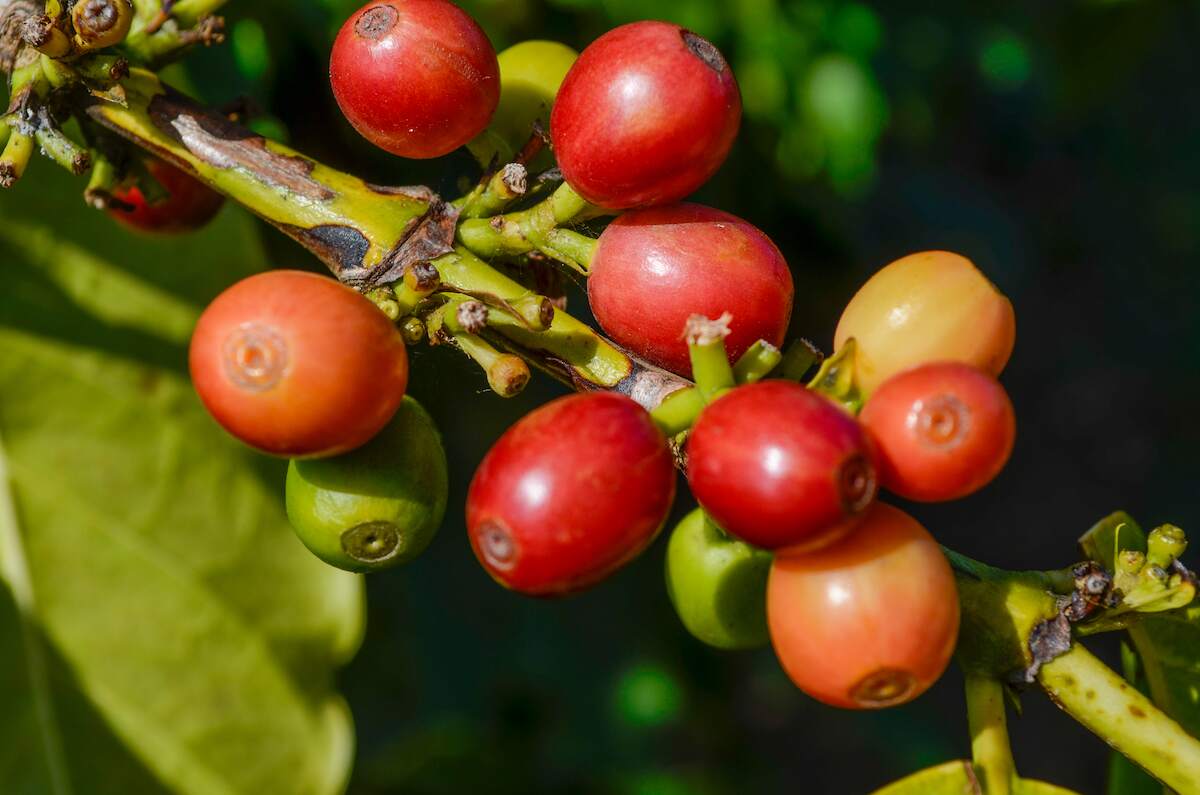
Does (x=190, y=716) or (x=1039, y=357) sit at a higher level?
(x=190, y=716)

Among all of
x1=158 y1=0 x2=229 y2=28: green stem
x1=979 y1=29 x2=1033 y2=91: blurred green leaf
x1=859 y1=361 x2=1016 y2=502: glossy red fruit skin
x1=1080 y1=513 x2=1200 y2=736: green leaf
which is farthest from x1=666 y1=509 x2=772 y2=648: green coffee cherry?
x1=979 y1=29 x2=1033 y2=91: blurred green leaf

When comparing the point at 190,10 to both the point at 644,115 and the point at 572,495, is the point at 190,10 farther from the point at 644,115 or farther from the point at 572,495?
the point at 572,495

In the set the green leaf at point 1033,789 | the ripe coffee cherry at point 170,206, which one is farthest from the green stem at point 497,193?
the green leaf at point 1033,789

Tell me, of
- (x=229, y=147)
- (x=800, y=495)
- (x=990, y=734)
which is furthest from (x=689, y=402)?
(x=229, y=147)

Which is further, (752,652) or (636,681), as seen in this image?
(752,652)

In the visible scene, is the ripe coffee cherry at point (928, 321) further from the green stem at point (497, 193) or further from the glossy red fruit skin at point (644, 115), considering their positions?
the green stem at point (497, 193)

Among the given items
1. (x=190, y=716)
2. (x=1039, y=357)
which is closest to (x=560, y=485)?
(x=190, y=716)

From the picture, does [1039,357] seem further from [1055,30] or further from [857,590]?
[857,590]
